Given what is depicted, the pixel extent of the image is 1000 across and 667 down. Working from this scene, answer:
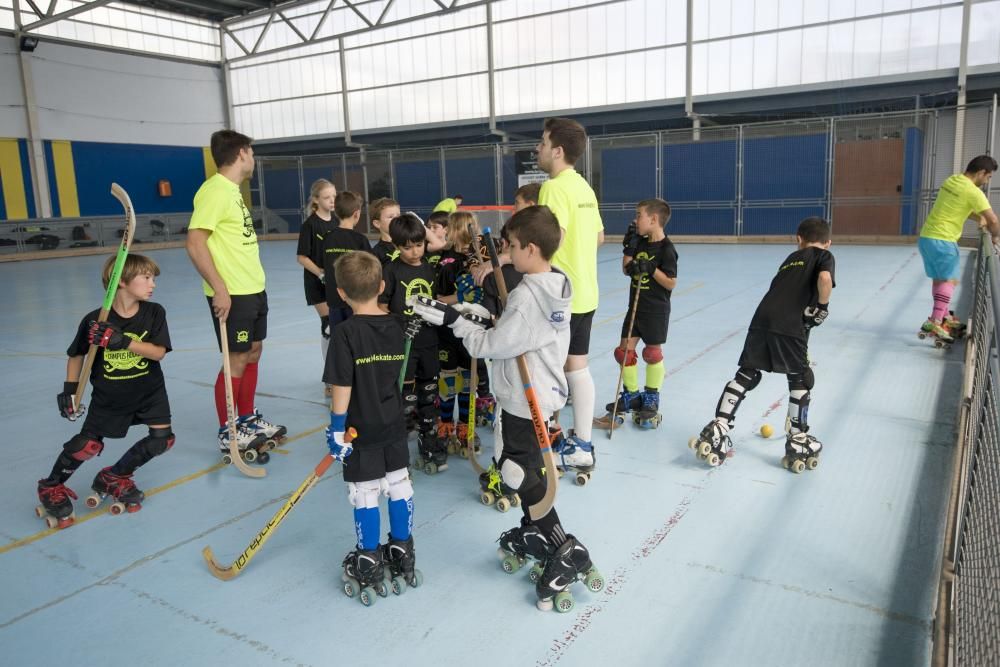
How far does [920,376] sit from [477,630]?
5.38 meters

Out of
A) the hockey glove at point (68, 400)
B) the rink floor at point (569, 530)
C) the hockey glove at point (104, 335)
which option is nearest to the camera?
the rink floor at point (569, 530)

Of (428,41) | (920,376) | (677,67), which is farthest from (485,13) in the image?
(920,376)

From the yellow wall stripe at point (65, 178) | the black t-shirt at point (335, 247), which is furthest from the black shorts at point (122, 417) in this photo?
the yellow wall stripe at point (65, 178)

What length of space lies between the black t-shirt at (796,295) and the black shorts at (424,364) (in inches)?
84.2

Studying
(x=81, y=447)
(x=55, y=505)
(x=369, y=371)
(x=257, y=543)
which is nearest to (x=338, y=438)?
(x=369, y=371)

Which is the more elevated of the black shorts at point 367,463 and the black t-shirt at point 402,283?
the black t-shirt at point 402,283

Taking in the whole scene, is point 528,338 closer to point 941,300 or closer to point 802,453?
point 802,453

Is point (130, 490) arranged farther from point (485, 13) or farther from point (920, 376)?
point (485, 13)

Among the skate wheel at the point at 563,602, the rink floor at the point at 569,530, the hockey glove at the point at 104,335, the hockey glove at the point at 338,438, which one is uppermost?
the hockey glove at the point at 104,335

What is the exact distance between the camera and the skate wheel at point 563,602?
117 inches

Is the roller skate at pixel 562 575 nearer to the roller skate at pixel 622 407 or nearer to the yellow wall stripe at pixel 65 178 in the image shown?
the roller skate at pixel 622 407

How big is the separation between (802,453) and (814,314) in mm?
872

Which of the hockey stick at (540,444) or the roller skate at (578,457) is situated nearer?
the hockey stick at (540,444)

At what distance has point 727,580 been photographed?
3182 millimetres
